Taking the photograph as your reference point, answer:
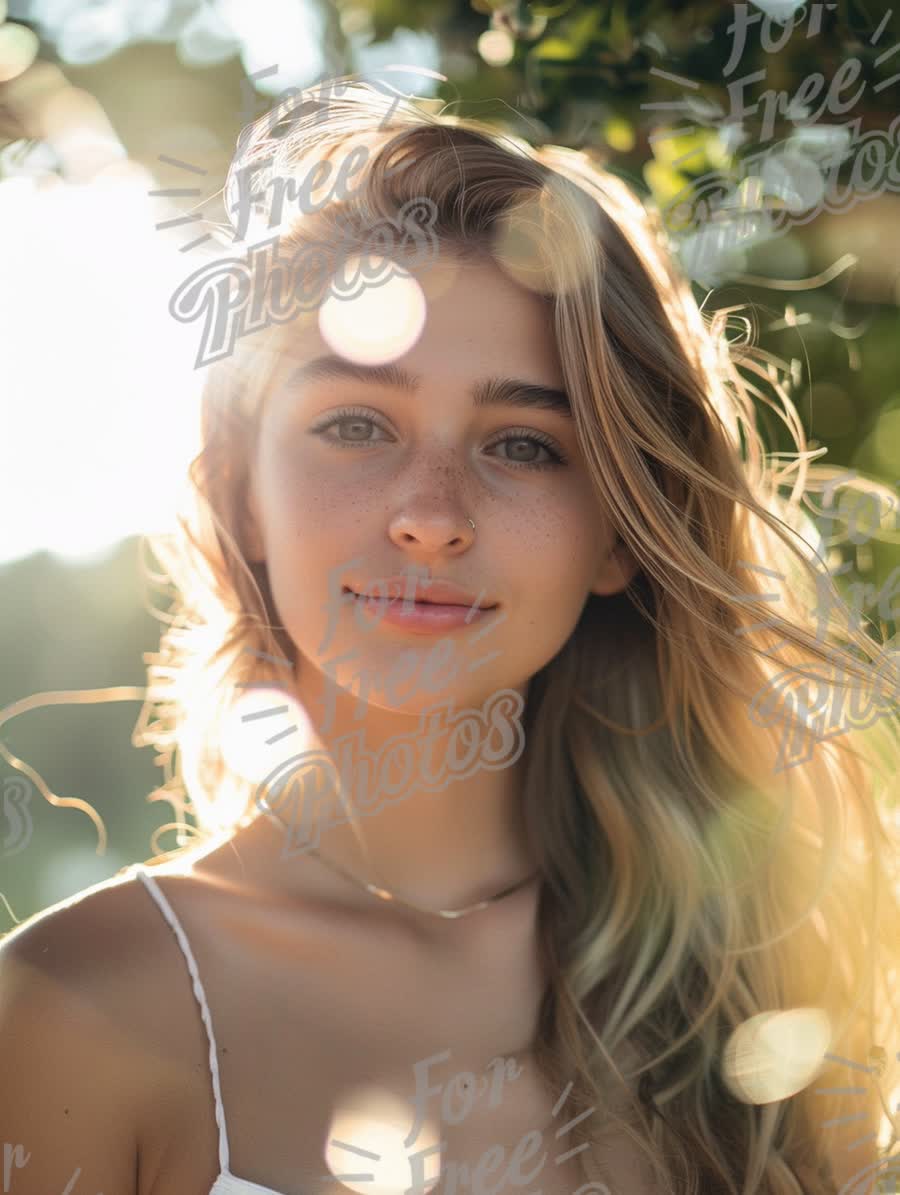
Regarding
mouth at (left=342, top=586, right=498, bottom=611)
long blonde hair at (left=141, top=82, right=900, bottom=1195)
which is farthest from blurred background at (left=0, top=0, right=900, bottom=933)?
mouth at (left=342, top=586, right=498, bottom=611)

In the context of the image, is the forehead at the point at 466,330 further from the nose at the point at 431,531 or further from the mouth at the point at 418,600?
the mouth at the point at 418,600

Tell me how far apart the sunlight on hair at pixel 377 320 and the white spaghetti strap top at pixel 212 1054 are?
879 mm

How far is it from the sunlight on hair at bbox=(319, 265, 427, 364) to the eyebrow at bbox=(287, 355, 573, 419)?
0.06 feet

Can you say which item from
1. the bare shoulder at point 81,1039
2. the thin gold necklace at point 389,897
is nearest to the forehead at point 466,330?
the thin gold necklace at point 389,897

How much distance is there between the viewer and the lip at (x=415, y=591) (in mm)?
1964

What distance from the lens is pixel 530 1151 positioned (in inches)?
79.7

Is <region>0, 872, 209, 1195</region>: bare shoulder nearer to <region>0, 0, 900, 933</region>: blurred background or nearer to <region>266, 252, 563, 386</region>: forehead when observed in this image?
<region>0, 0, 900, 933</region>: blurred background

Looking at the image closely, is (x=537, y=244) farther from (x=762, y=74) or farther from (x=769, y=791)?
(x=769, y=791)

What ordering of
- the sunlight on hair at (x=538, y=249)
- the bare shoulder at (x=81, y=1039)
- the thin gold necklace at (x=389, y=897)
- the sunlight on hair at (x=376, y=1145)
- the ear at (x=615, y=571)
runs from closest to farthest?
the bare shoulder at (x=81, y=1039), the sunlight on hair at (x=376, y=1145), the sunlight on hair at (x=538, y=249), the thin gold necklace at (x=389, y=897), the ear at (x=615, y=571)

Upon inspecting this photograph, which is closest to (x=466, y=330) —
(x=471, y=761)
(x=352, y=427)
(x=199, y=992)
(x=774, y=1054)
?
(x=352, y=427)

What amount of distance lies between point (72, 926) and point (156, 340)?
91 cm

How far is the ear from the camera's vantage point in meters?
2.26

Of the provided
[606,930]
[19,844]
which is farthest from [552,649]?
[19,844]

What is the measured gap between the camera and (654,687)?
8.29ft
